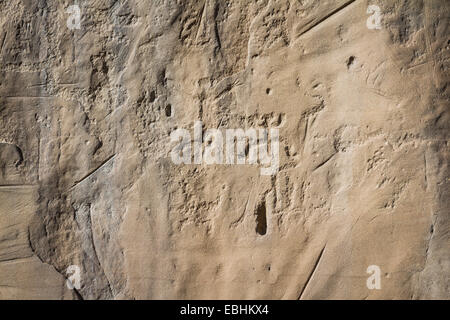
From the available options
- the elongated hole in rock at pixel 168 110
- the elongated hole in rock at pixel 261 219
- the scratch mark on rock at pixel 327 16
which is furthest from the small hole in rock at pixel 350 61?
the elongated hole in rock at pixel 168 110

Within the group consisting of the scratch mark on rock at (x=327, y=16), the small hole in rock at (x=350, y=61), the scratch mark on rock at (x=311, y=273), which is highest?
the scratch mark on rock at (x=327, y=16)

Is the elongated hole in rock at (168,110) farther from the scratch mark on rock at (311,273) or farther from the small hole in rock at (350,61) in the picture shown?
the scratch mark on rock at (311,273)

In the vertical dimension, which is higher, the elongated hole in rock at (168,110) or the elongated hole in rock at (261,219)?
the elongated hole in rock at (168,110)

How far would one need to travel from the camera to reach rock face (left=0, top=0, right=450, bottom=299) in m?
2.38

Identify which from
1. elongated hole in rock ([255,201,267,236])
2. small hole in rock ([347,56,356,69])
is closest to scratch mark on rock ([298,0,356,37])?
small hole in rock ([347,56,356,69])

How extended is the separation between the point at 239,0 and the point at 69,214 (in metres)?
1.53

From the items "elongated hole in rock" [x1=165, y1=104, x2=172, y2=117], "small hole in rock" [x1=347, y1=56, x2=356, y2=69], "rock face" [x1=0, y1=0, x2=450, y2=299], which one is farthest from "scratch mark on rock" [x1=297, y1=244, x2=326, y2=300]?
"elongated hole in rock" [x1=165, y1=104, x2=172, y2=117]

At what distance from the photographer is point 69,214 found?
8.10 ft

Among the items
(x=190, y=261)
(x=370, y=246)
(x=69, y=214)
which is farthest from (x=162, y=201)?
(x=370, y=246)

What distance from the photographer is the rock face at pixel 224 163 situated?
238 centimetres

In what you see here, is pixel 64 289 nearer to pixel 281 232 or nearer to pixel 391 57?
pixel 281 232

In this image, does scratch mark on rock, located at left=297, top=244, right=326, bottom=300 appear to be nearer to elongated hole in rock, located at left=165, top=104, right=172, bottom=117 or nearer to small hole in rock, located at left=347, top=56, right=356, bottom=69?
small hole in rock, located at left=347, top=56, right=356, bottom=69

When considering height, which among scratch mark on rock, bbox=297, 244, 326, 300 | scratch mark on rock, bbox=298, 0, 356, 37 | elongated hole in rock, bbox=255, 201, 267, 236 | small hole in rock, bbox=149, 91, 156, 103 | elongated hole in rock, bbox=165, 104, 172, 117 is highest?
scratch mark on rock, bbox=298, 0, 356, 37

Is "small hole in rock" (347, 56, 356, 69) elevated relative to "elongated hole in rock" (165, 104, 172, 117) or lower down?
elevated
